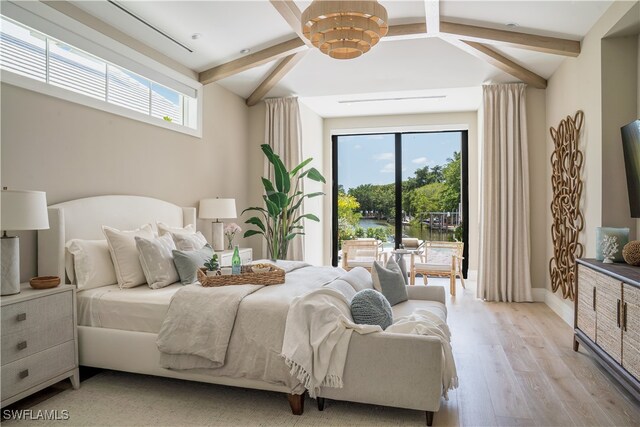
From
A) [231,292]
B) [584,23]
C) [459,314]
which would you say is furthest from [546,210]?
[231,292]

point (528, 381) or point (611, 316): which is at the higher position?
point (611, 316)

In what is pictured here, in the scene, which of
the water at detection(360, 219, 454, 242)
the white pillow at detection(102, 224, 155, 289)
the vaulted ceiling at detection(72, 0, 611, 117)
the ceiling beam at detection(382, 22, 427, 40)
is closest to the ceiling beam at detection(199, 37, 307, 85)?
the vaulted ceiling at detection(72, 0, 611, 117)

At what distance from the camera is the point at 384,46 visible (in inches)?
196

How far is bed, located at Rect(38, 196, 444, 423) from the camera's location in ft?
7.80

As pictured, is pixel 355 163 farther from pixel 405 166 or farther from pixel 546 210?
pixel 546 210

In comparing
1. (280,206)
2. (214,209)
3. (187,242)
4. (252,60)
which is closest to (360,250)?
(280,206)

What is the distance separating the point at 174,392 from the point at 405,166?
583 cm

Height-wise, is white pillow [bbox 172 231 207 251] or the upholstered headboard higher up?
the upholstered headboard

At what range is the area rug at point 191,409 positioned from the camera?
8.11ft

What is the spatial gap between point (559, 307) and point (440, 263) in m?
1.61

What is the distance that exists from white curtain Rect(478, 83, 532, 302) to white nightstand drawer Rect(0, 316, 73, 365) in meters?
4.68

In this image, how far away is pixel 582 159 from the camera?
4.22 meters

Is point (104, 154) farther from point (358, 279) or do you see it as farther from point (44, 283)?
point (358, 279)

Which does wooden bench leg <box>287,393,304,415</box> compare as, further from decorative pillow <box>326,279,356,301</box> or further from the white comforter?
decorative pillow <box>326,279,356,301</box>
